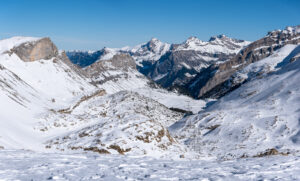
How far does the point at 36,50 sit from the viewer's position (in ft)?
577

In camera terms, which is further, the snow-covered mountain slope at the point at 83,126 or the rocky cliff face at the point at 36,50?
the rocky cliff face at the point at 36,50

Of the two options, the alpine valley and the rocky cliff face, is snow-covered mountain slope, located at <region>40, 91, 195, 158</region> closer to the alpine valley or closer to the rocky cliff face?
the alpine valley

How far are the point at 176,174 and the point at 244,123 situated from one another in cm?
4914

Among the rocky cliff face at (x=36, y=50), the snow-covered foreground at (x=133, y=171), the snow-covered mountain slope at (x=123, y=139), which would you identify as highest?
the rocky cliff face at (x=36, y=50)

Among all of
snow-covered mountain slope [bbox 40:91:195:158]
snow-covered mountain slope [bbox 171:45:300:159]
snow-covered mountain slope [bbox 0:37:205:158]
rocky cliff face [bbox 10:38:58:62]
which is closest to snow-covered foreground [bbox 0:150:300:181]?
snow-covered mountain slope [bbox 0:37:205:158]

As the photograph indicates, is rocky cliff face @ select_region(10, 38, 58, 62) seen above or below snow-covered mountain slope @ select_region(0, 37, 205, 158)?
above

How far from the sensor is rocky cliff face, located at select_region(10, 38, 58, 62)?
164m

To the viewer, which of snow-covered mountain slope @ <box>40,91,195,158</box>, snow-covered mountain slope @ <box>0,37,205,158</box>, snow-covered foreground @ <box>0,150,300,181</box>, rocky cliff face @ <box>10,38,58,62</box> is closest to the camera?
snow-covered foreground @ <box>0,150,300,181</box>

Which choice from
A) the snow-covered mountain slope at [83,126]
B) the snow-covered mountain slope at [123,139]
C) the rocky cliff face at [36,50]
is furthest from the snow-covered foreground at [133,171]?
the rocky cliff face at [36,50]

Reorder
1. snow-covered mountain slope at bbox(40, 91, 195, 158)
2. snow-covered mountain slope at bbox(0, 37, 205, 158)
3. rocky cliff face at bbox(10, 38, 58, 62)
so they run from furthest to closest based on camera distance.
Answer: rocky cliff face at bbox(10, 38, 58, 62), snow-covered mountain slope at bbox(0, 37, 205, 158), snow-covered mountain slope at bbox(40, 91, 195, 158)

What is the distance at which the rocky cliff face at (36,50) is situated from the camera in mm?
164325

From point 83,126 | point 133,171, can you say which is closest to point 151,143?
point 83,126

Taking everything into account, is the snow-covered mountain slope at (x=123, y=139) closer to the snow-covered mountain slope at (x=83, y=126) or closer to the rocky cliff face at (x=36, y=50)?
the snow-covered mountain slope at (x=83, y=126)

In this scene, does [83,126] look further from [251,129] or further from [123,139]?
[251,129]
